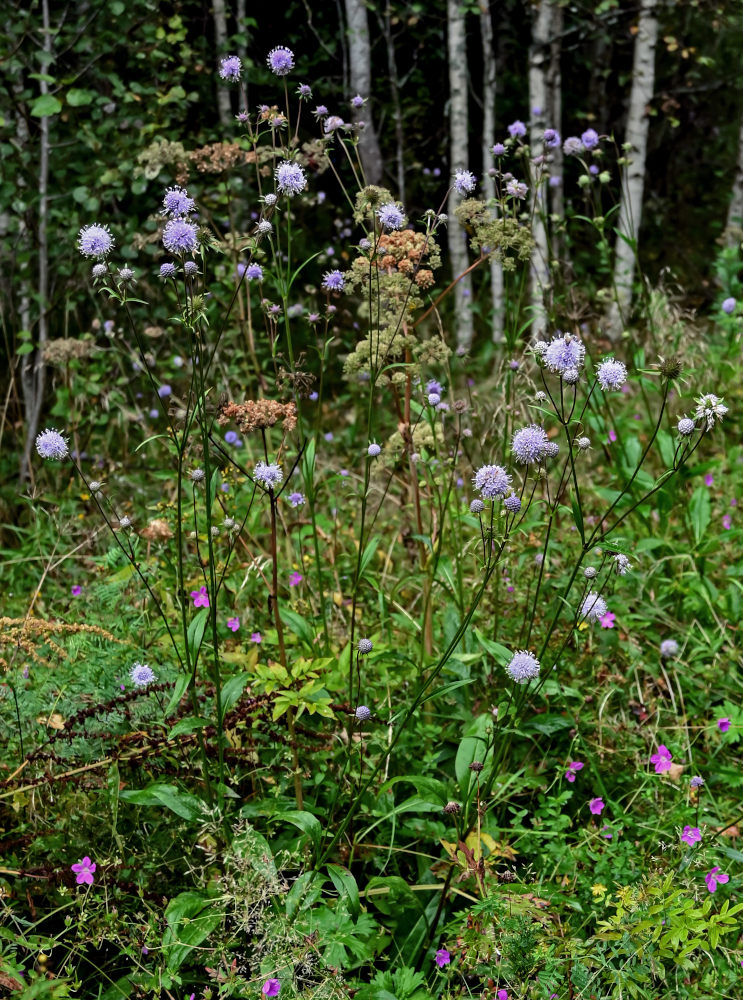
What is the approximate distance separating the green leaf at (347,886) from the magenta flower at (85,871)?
544 millimetres

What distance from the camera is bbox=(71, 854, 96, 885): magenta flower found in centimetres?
203

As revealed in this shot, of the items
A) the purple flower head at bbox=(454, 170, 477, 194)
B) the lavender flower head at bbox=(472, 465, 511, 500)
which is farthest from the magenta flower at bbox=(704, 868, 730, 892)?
the purple flower head at bbox=(454, 170, 477, 194)

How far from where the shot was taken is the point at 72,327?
19.4ft

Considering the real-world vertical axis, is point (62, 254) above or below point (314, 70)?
below

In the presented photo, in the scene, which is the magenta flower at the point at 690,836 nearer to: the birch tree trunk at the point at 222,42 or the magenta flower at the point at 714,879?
the magenta flower at the point at 714,879

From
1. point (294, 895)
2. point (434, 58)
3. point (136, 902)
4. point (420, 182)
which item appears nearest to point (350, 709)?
point (294, 895)

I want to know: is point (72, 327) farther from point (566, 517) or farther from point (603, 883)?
point (603, 883)

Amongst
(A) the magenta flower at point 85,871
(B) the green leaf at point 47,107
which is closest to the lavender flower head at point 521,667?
(A) the magenta flower at point 85,871

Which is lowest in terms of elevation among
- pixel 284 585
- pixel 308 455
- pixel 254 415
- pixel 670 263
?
pixel 670 263

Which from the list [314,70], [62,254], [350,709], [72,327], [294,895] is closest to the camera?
[294,895]

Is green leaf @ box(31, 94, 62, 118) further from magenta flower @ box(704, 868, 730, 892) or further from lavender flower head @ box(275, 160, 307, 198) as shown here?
magenta flower @ box(704, 868, 730, 892)

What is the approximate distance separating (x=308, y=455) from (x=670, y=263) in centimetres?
714

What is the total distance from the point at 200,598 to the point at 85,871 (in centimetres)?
104

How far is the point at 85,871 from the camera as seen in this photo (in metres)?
2.05
